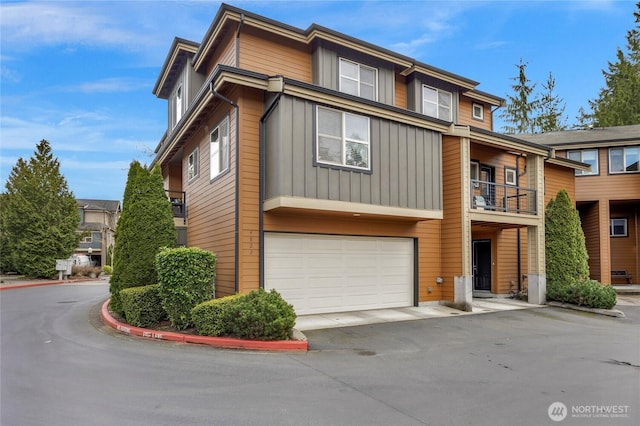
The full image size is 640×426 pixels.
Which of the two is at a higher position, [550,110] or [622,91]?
[550,110]

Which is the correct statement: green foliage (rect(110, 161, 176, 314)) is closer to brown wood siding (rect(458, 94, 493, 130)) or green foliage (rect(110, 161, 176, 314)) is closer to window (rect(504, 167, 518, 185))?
brown wood siding (rect(458, 94, 493, 130))

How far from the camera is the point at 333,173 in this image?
1016 cm

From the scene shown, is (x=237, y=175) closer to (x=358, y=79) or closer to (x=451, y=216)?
(x=358, y=79)

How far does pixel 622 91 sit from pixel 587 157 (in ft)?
66.2

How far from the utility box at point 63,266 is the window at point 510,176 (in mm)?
26952

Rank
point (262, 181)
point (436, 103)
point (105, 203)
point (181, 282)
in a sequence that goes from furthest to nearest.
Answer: point (105, 203), point (436, 103), point (262, 181), point (181, 282)

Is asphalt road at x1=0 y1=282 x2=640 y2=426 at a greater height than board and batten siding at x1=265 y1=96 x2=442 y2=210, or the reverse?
board and batten siding at x1=265 y1=96 x2=442 y2=210

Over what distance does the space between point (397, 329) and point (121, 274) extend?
278 inches

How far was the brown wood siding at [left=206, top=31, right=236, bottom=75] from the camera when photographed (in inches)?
466

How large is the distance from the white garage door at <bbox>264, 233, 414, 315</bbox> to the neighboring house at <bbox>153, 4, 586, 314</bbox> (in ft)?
0.11

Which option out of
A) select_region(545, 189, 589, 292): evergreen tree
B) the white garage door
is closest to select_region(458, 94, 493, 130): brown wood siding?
select_region(545, 189, 589, 292): evergreen tree

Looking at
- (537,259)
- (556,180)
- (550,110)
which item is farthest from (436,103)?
(550,110)

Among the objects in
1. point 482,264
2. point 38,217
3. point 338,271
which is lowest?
point 482,264

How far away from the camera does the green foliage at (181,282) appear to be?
28.1 feet
